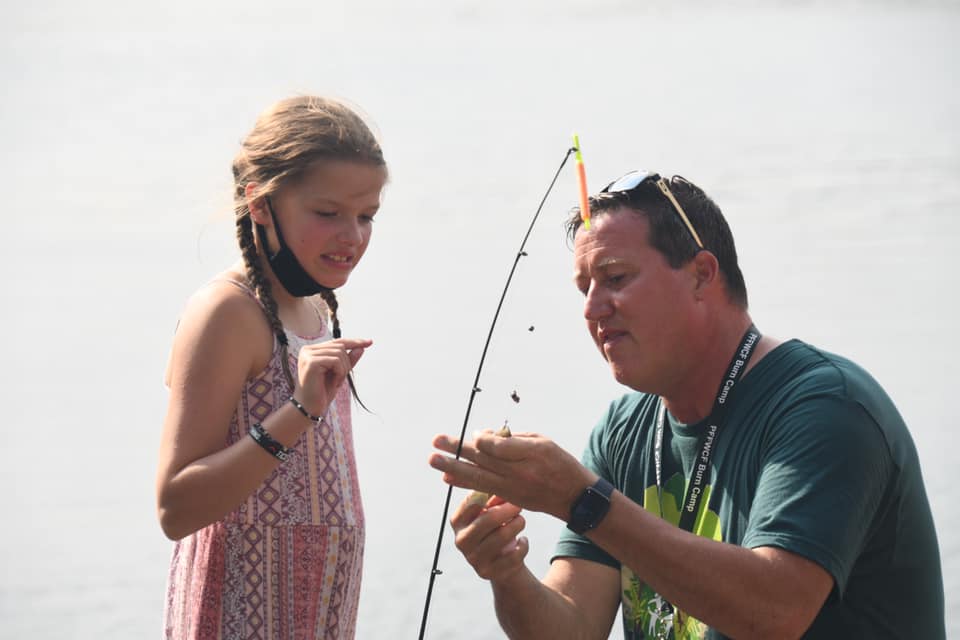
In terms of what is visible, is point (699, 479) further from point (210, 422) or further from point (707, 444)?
point (210, 422)

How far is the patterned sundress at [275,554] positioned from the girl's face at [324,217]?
135 mm

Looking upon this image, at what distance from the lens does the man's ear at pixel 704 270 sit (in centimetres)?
235

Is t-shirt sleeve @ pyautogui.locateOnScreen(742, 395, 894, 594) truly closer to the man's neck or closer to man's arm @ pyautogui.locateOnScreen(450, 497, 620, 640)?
the man's neck

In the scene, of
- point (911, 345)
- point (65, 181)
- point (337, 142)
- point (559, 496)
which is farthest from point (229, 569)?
point (65, 181)

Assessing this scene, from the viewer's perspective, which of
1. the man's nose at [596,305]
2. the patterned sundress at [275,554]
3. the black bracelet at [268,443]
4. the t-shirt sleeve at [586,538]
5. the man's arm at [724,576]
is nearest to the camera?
the man's arm at [724,576]

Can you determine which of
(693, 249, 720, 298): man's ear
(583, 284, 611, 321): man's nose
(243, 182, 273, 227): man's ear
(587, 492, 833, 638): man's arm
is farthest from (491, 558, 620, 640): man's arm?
(243, 182, 273, 227): man's ear

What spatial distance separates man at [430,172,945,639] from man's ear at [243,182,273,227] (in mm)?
599

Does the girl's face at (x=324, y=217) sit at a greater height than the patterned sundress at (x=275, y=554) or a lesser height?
greater

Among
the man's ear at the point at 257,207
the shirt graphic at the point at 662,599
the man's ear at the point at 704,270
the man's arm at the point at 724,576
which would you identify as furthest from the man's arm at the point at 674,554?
the man's ear at the point at 257,207

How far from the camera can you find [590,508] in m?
2.01

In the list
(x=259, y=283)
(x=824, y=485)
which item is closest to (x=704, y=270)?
(x=824, y=485)

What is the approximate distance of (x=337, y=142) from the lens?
7.65 ft

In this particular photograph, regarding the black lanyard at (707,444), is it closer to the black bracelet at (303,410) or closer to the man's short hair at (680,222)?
the man's short hair at (680,222)

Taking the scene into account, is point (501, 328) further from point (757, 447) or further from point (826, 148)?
point (826, 148)
